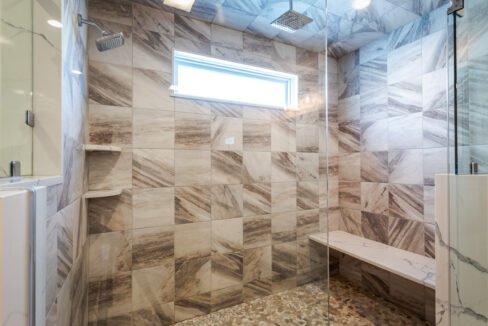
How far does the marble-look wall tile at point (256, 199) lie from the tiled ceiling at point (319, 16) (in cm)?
128

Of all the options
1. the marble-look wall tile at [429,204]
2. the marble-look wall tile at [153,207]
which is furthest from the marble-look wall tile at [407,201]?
the marble-look wall tile at [153,207]

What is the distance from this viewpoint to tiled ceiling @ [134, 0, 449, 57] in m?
1.62

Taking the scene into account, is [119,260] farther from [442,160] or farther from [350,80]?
[350,80]

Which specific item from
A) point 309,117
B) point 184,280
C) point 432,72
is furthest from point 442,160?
point 184,280

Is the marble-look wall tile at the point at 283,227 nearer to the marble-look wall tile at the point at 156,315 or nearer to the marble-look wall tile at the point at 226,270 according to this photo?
the marble-look wall tile at the point at 226,270

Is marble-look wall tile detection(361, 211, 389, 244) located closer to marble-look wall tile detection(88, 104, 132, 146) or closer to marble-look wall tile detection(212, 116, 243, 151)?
marble-look wall tile detection(212, 116, 243, 151)

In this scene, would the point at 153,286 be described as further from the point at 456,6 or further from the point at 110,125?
the point at 456,6

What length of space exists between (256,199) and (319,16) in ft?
4.98

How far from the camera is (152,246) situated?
1.59m

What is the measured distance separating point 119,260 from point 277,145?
4.76 ft

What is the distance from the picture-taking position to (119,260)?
1511mm

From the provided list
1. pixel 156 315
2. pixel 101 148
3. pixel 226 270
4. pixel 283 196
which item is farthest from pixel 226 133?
pixel 156 315

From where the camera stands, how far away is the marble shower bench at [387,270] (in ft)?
5.05

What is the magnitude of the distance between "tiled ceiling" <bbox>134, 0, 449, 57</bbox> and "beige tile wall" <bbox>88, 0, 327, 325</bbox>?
0.09 meters
